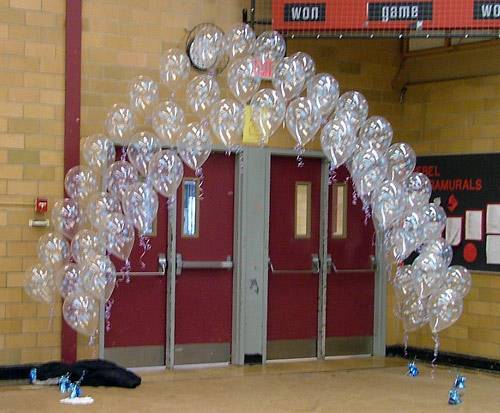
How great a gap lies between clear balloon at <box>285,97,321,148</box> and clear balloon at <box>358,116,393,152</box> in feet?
1.18

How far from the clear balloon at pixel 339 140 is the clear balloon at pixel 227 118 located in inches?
26.0

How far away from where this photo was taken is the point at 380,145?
7383 millimetres

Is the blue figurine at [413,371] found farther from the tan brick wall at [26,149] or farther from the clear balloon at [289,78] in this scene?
the tan brick wall at [26,149]

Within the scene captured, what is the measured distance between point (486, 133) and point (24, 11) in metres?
4.30

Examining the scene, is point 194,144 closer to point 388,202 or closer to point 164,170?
point 164,170

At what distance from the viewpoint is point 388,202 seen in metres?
7.18

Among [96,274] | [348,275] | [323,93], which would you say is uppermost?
[323,93]

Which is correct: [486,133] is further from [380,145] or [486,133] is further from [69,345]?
[69,345]

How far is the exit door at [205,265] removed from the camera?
893cm

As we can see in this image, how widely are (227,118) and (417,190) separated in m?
1.54

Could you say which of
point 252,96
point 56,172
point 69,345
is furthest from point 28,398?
point 252,96

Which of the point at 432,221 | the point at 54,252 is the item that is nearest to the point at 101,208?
the point at 54,252

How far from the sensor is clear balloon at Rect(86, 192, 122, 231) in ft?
24.0

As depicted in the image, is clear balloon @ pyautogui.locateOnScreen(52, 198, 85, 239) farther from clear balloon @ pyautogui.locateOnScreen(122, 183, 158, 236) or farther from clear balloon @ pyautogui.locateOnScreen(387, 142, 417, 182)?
clear balloon @ pyautogui.locateOnScreen(387, 142, 417, 182)
